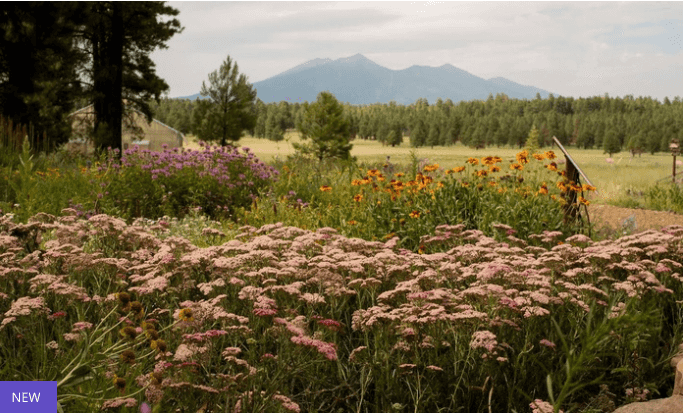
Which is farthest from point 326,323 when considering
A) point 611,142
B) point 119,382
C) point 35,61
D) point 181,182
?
point 611,142

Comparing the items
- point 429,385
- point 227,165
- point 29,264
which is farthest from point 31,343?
point 227,165

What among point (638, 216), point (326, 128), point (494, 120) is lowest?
point (638, 216)

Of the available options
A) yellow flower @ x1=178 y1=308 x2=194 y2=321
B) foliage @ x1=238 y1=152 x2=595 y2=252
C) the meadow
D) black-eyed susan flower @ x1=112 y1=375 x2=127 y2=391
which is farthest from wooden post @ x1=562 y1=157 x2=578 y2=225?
black-eyed susan flower @ x1=112 y1=375 x2=127 y2=391

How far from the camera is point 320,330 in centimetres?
307

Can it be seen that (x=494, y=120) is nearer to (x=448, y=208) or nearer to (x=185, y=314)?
(x=448, y=208)

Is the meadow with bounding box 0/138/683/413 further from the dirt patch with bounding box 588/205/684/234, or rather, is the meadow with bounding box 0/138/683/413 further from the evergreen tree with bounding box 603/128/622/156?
the evergreen tree with bounding box 603/128/622/156

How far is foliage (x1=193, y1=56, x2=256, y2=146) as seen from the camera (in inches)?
1484

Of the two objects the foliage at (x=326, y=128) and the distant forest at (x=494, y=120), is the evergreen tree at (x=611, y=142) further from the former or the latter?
the foliage at (x=326, y=128)

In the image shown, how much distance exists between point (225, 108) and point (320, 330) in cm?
3683

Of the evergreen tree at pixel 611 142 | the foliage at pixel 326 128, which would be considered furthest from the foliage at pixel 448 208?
the evergreen tree at pixel 611 142

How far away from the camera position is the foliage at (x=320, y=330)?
2.53m

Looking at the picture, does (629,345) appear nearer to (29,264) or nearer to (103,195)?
(29,264)

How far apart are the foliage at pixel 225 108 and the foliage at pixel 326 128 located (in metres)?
4.16

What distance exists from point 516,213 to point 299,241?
294cm
